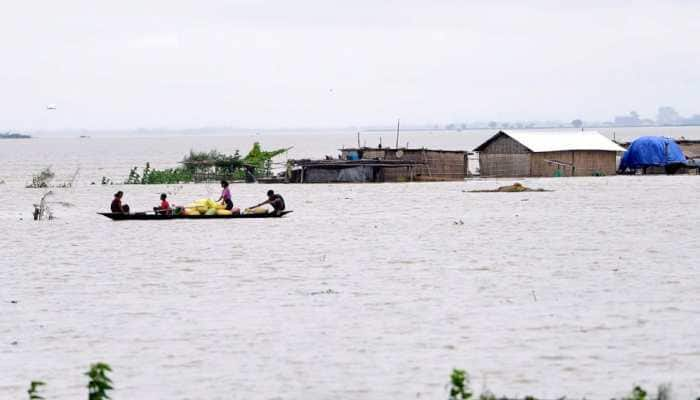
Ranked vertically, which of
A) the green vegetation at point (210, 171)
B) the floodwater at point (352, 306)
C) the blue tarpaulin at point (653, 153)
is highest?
the blue tarpaulin at point (653, 153)

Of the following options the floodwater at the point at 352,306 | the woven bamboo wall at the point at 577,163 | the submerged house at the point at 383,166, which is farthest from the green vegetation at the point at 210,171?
the floodwater at the point at 352,306

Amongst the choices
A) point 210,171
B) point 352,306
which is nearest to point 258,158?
point 210,171

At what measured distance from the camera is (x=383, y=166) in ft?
148

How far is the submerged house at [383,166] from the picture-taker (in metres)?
45.2

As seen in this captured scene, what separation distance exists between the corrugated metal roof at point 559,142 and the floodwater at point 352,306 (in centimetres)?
1751

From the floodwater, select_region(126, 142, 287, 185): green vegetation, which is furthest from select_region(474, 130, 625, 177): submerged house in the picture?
the floodwater

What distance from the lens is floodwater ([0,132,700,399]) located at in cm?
1154

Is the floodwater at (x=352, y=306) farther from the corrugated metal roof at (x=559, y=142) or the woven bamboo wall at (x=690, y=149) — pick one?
the woven bamboo wall at (x=690, y=149)

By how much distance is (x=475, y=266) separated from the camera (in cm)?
1983

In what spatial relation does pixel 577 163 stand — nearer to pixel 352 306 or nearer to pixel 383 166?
pixel 383 166

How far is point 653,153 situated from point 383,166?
37.5 feet

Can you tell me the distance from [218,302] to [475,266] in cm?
526

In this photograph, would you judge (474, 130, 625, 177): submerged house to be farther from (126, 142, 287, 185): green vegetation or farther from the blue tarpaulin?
(126, 142, 287, 185): green vegetation

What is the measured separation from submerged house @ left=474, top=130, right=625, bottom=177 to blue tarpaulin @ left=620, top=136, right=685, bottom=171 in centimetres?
64
